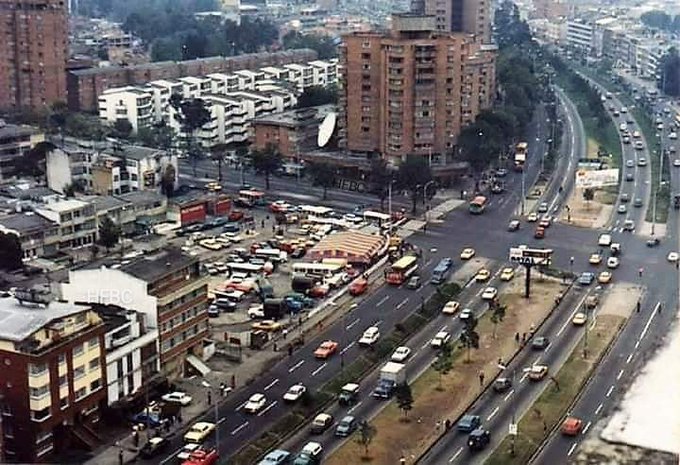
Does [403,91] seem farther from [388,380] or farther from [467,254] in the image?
[388,380]

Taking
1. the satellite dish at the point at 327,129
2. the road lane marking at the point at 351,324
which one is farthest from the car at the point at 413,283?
the satellite dish at the point at 327,129

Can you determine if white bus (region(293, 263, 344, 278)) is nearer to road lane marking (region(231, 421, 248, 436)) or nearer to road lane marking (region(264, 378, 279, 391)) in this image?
road lane marking (region(264, 378, 279, 391))

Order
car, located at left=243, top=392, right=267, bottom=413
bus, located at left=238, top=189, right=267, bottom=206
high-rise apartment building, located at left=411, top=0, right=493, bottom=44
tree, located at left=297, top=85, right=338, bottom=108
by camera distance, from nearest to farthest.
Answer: car, located at left=243, top=392, right=267, bottom=413
bus, located at left=238, top=189, right=267, bottom=206
tree, located at left=297, top=85, right=338, bottom=108
high-rise apartment building, located at left=411, top=0, right=493, bottom=44

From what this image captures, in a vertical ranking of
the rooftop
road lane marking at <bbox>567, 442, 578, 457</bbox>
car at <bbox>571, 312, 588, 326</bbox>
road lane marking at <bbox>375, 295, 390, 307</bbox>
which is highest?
the rooftop

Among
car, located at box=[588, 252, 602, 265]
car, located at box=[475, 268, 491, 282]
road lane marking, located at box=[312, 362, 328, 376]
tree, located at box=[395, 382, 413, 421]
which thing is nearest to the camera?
tree, located at box=[395, 382, 413, 421]

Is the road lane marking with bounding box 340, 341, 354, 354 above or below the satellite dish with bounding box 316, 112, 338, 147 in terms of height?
below

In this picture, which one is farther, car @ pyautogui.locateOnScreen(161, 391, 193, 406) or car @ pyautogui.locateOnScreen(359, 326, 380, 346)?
car @ pyautogui.locateOnScreen(359, 326, 380, 346)

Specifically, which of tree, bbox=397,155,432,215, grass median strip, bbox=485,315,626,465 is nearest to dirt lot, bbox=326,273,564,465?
grass median strip, bbox=485,315,626,465

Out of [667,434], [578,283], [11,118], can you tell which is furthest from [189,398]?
[11,118]
